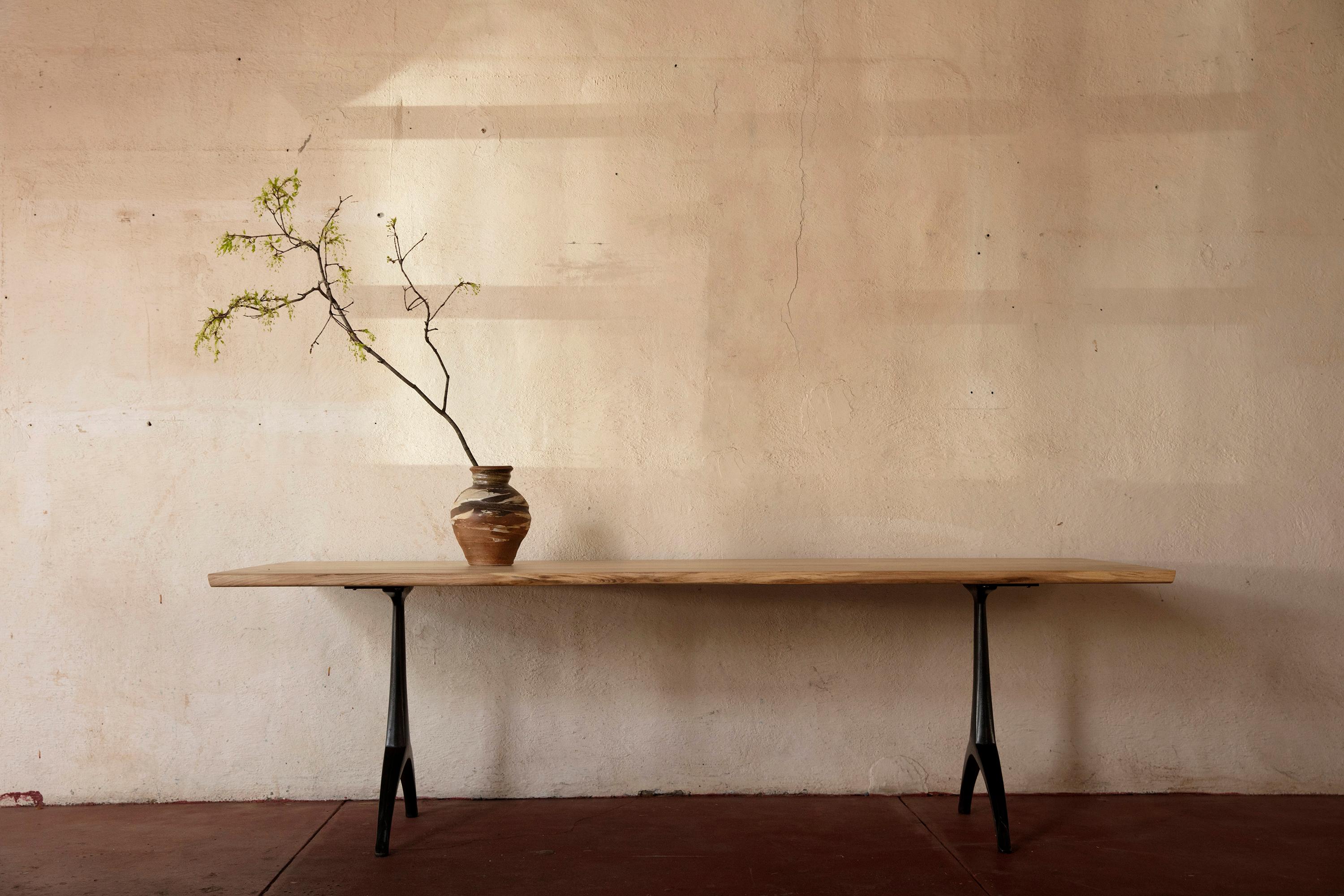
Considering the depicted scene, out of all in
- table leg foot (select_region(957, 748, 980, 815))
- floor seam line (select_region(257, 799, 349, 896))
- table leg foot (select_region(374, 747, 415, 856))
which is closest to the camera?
floor seam line (select_region(257, 799, 349, 896))

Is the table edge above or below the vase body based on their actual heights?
below

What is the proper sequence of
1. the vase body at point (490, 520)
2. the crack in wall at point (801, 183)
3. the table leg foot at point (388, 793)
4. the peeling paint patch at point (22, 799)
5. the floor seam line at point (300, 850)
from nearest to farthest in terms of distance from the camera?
the floor seam line at point (300, 850) < the table leg foot at point (388, 793) < the vase body at point (490, 520) < the peeling paint patch at point (22, 799) < the crack in wall at point (801, 183)

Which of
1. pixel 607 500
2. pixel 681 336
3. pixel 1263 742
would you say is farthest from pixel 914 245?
pixel 1263 742

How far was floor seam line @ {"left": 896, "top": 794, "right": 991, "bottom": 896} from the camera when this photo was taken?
2035 mm

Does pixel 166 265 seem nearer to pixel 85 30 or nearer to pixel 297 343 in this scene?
pixel 297 343

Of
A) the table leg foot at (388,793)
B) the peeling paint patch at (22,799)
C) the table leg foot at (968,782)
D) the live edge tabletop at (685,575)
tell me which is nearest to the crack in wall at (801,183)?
the live edge tabletop at (685,575)

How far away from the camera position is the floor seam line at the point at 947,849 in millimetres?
2035

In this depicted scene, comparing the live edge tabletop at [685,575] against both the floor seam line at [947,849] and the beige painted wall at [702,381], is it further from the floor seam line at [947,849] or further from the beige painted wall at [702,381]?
the floor seam line at [947,849]

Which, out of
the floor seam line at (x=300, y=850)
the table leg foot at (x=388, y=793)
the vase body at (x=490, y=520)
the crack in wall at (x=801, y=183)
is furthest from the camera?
the crack in wall at (x=801, y=183)

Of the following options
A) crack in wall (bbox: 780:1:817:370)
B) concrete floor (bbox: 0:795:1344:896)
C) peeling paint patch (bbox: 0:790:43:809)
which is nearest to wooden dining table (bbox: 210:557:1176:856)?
concrete floor (bbox: 0:795:1344:896)

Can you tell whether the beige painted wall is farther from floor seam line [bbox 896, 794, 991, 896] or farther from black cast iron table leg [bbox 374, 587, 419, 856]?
black cast iron table leg [bbox 374, 587, 419, 856]

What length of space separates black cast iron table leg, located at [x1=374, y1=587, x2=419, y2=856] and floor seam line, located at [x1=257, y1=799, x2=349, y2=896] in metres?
0.19

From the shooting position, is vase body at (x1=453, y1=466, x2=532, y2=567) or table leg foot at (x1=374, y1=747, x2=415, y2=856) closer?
table leg foot at (x1=374, y1=747, x2=415, y2=856)

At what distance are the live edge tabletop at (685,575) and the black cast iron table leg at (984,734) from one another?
0.18 metres
